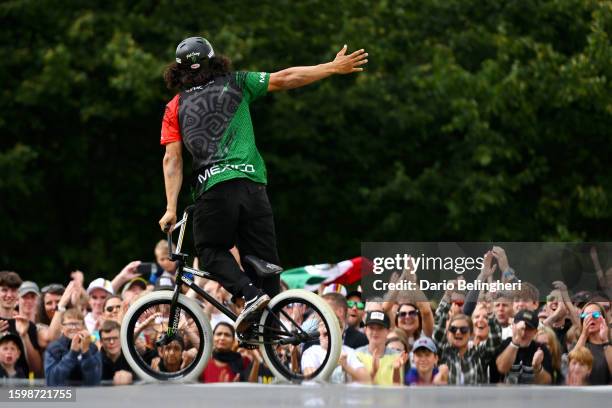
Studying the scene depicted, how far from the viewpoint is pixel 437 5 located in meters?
23.1

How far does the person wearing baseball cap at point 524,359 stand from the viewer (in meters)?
9.32

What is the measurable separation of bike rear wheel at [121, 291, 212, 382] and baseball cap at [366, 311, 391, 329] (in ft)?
6.08

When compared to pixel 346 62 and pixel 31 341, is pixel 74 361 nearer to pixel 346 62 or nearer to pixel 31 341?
pixel 31 341

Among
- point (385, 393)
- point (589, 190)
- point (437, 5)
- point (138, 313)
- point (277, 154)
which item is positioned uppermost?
point (437, 5)

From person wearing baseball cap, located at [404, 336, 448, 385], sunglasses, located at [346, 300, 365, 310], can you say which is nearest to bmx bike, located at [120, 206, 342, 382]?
person wearing baseball cap, located at [404, 336, 448, 385]

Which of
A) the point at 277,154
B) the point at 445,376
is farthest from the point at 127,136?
the point at 445,376

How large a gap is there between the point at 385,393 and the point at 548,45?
14649 millimetres

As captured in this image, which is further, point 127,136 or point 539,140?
point 127,136

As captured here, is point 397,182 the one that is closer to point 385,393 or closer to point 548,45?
point 548,45

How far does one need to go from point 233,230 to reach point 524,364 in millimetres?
2659

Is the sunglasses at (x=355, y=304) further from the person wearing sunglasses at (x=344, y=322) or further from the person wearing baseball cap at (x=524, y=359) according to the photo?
the person wearing baseball cap at (x=524, y=359)

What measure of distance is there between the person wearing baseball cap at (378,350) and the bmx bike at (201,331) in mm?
1270

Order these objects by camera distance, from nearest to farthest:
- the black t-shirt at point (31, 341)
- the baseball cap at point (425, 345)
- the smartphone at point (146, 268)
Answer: the baseball cap at point (425, 345) → the black t-shirt at point (31, 341) → the smartphone at point (146, 268)

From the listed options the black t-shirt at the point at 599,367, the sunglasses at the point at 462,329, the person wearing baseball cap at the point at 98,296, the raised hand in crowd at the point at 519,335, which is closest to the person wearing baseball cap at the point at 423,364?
the sunglasses at the point at 462,329
